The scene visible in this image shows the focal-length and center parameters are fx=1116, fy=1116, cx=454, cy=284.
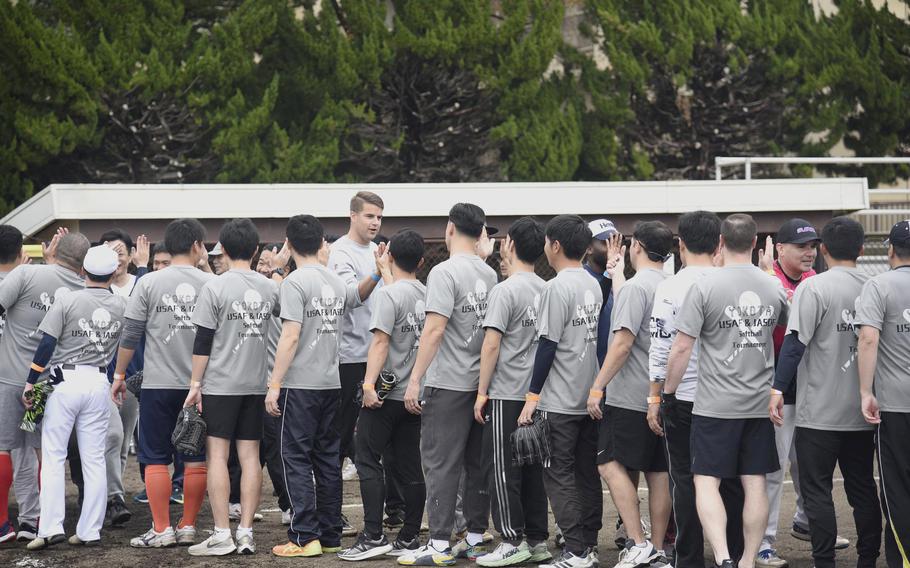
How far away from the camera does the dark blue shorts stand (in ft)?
23.5

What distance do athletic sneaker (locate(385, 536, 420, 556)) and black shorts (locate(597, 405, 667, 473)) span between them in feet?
4.15

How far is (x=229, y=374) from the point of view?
695cm

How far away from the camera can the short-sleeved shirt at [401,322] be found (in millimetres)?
6887

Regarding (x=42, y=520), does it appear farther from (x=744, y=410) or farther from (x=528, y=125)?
(x=528, y=125)

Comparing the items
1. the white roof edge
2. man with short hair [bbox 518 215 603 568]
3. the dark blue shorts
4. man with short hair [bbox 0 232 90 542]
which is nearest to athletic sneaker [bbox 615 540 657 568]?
man with short hair [bbox 518 215 603 568]

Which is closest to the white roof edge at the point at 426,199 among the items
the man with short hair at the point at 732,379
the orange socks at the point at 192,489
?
the orange socks at the point at 192,489

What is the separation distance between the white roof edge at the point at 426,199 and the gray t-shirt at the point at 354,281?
5109 millimetres

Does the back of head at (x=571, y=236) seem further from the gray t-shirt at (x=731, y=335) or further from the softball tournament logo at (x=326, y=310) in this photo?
the softball tournament logo at (x=326, y=310)

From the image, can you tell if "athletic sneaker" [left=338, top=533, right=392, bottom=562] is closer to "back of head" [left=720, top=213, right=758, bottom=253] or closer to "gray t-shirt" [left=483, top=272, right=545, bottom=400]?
"gray t-shirt" [left=483, top=272, right=545, bottom=400]

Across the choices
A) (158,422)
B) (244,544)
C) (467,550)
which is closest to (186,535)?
(244,544)

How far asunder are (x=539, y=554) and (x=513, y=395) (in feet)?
3.22

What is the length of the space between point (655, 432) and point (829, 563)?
3.76ft

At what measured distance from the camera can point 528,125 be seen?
2303 cm

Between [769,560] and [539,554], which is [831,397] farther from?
[539,554]
